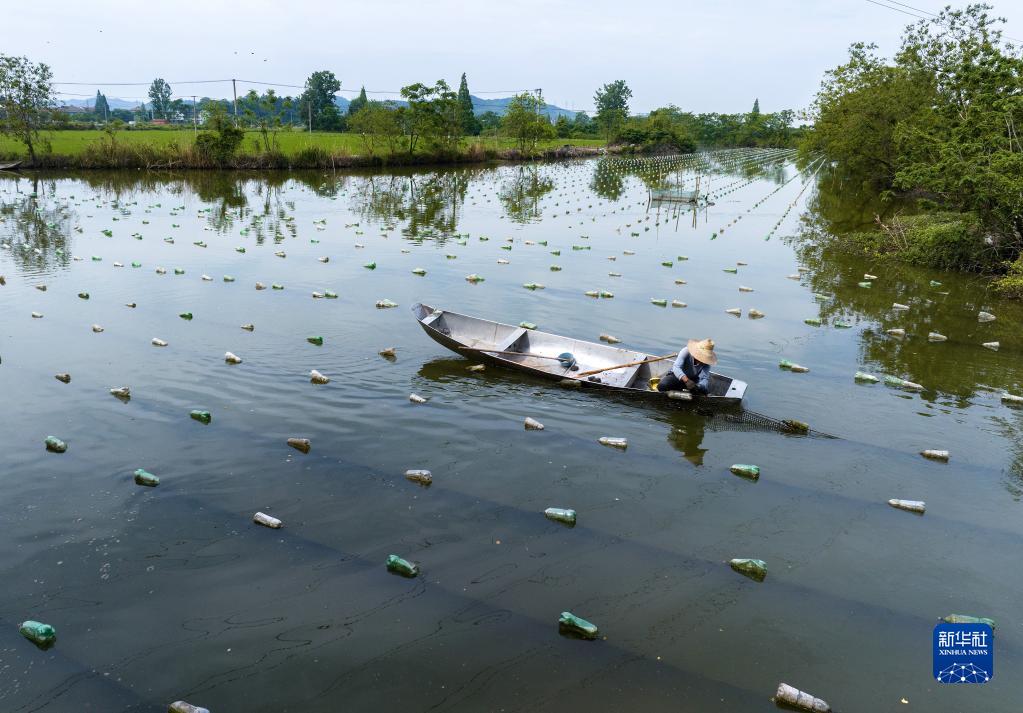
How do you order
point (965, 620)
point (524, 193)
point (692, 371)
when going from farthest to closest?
point (524, 193) < point (692, 371) < point (965, 620)

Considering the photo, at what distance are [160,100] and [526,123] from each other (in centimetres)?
6835

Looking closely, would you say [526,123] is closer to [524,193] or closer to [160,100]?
[524,193]

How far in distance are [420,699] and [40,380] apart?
8.86 m

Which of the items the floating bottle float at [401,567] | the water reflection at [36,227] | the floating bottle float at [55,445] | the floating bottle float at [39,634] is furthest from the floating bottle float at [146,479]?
the water reflection at [36,227]

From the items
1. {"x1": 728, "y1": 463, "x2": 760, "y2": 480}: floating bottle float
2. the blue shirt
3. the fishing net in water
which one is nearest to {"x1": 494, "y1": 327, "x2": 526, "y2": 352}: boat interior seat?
the blue shirt

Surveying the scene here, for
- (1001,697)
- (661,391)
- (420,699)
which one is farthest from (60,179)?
(1001,697)

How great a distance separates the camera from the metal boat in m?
10.8

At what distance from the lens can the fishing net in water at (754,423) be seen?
10117 millimetres

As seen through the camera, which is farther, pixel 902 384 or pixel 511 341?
pixel 511 341

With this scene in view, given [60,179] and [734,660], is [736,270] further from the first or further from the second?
[60,179]

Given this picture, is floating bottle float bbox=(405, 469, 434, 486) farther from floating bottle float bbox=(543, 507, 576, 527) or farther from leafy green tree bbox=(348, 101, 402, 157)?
leafy green tree bbox=(348, 101, 402, 157)

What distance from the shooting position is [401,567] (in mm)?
6863

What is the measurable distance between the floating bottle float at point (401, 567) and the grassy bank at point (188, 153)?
46347 mm

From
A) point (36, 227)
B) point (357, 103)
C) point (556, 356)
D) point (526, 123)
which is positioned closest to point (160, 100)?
point (357, 103)
